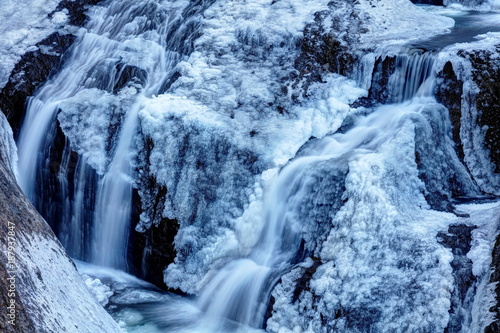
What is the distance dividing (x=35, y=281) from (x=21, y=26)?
6.55 metres

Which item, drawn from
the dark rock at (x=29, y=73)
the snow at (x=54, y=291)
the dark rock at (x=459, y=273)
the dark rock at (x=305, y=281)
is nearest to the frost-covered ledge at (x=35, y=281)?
the snow at (x=54, y=291)

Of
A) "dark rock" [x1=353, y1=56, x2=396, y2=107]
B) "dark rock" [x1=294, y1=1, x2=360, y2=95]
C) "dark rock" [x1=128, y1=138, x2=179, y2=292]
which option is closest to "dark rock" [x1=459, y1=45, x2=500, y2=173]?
"dark rock" [x1=353, y1=56, x2=396, y2=107]

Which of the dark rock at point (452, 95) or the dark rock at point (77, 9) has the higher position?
the dark rock at point (77, 9)

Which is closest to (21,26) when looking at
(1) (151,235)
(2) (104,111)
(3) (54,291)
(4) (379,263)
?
(2) (104,111)

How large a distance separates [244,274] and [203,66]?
3222 mm

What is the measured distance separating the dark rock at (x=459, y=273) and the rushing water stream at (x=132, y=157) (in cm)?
140

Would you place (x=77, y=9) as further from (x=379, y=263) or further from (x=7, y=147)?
(x=379, y=263)

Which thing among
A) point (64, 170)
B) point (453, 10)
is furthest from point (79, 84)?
point (453, 10)

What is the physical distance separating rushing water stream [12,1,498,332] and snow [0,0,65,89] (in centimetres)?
65

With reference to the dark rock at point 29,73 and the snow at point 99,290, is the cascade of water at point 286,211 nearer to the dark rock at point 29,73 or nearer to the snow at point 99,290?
the snow at point 99,290

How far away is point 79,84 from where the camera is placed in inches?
339

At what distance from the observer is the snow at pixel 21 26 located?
912cm

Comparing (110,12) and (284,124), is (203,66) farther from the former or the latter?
(110,12)

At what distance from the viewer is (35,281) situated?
4281 millimetres
